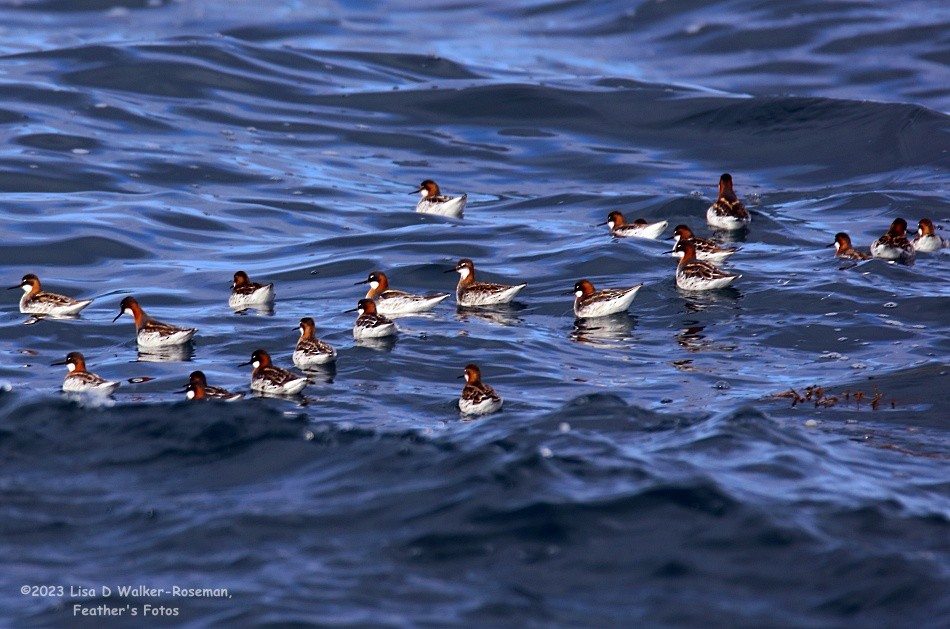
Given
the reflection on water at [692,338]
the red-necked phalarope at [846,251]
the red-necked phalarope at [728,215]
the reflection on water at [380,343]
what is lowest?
the reflection on water at [380,343]

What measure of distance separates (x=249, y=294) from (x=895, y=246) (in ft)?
31.7

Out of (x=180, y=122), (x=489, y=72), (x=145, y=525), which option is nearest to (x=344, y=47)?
(x=489, y=72)

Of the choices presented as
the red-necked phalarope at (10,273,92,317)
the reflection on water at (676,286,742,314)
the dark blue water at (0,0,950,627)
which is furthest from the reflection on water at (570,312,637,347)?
the red-necked phalarope at (10,273,92,317)

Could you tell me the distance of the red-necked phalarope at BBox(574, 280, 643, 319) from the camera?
16.7 meters

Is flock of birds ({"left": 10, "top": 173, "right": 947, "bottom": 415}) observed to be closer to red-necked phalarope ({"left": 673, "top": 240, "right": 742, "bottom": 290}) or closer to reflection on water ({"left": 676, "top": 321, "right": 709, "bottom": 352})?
red-necked phalarope ({"left": 673, "top": 240, "right": 742, "bottom": 290})

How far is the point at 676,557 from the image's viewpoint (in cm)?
934

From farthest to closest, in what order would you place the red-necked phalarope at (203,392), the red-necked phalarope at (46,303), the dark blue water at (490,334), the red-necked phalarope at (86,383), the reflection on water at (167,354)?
the red-necked phalarope at (46,303) → the reflection on water at (167,354) → the red-necked phalarope at (86,383) → the red-necked phalarope at (203,392) → the dark blue water at (490,334)

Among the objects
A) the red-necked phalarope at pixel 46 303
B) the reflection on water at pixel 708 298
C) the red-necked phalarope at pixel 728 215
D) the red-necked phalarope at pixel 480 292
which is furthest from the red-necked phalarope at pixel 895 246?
the red-necked phalarope at pixel 46 303

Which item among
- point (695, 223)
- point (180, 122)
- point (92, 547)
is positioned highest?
point (180, 122)

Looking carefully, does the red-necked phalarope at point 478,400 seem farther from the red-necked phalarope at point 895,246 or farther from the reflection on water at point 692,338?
the red-necked phalarope at point 895,246

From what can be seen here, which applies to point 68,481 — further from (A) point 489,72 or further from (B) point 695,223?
(A) point 489,72

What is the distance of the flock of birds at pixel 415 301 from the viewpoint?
1298 centimetres

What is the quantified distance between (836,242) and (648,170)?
28.1ft

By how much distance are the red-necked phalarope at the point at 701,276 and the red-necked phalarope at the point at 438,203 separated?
5.78m
